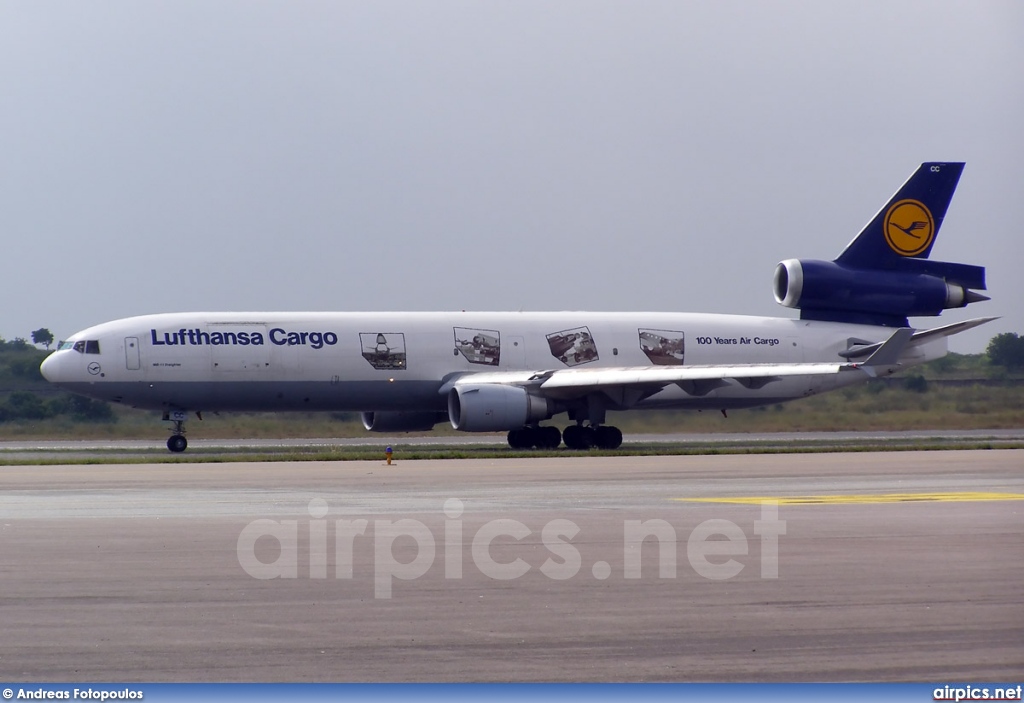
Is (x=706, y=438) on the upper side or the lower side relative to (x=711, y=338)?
lower

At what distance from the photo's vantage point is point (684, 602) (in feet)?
30.4

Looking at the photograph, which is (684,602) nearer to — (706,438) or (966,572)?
(966,572)

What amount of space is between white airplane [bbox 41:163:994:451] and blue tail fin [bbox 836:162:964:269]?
0.03 m

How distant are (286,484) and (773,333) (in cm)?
2038

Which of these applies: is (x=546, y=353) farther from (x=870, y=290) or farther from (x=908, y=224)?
(x=908, y=224)

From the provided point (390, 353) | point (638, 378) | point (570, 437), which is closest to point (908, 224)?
point (638, 378)

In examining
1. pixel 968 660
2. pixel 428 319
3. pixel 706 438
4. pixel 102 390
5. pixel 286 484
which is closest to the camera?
pixel 968 660

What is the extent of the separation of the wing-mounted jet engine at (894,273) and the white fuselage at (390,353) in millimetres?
791

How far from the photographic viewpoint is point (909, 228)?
38.4 meters

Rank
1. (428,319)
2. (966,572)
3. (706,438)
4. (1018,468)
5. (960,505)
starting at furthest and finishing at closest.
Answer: (706,438)
(428,319)
(1018,468)
(960,505)
(966,572)

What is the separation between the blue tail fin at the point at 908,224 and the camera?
38250mm

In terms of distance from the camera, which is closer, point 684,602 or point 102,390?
point 684,602

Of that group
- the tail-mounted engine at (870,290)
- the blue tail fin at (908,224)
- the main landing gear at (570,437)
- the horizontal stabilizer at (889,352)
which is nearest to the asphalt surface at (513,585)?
the horizontal stabilizer at (889,352)

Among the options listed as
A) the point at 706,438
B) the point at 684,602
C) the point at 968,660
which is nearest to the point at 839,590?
the point at 684,602
